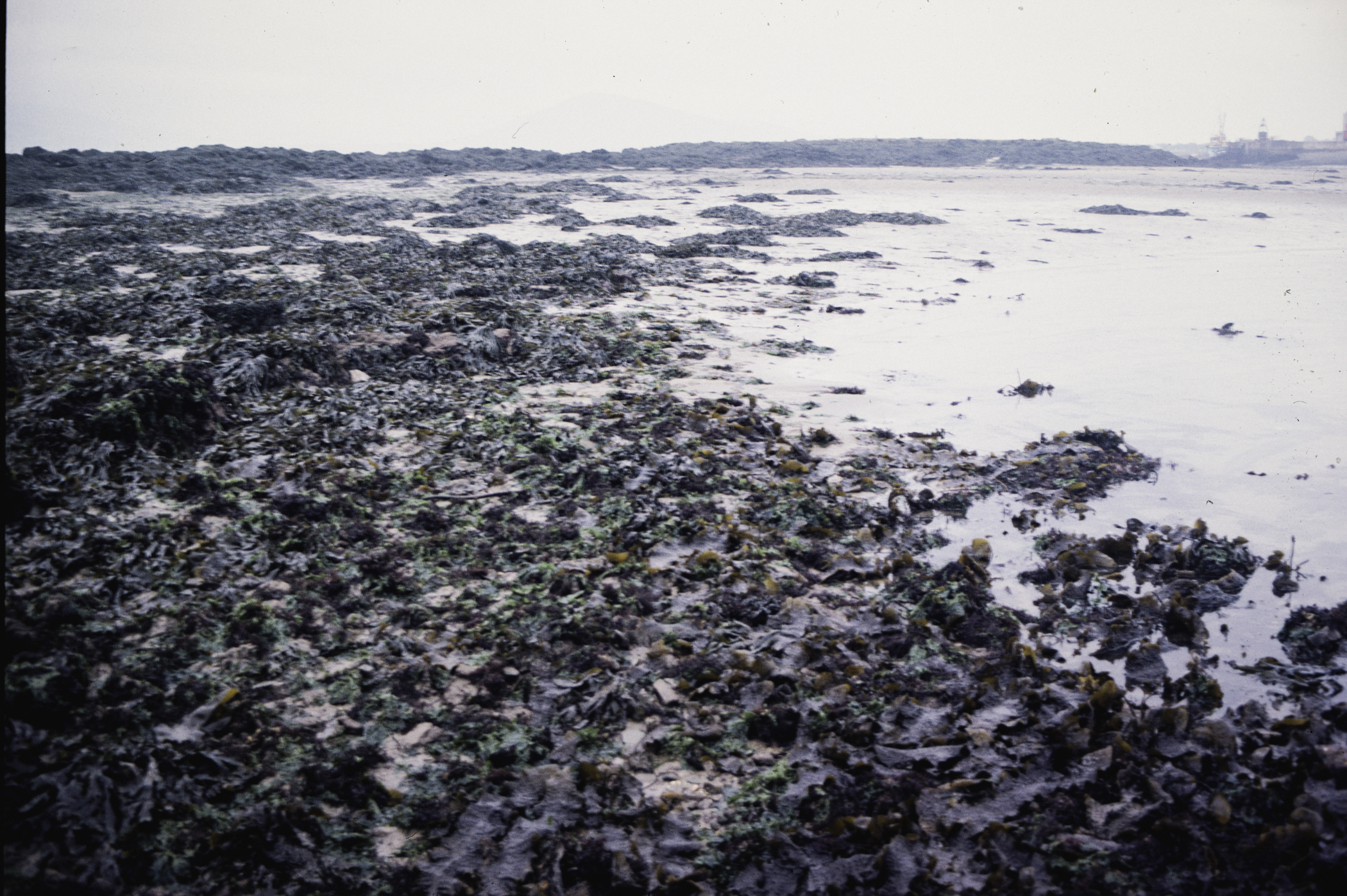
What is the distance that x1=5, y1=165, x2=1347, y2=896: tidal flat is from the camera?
7.77 ft

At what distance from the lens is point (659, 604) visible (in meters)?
3.69

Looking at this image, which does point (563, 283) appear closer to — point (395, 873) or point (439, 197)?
point (395, 873)

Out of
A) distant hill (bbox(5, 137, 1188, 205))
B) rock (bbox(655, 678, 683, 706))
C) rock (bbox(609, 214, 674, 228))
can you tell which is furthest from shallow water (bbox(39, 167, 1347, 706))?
distant hill (bbox(5, 137, 1188, 205))

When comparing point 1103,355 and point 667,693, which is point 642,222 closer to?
point 1103,355

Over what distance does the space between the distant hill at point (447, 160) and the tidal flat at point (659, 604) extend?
308 cm

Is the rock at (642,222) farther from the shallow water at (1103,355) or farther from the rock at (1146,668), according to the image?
the rock at (1146,668)

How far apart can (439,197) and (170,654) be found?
2221cm

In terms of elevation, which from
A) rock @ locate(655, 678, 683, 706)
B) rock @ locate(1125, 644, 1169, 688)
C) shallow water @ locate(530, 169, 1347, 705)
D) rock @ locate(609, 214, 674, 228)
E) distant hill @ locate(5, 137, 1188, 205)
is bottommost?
rock @ locate(655, 678, 683, 706)

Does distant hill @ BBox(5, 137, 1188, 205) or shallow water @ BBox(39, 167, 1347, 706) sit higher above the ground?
distant hill @ BBox(5, 137, 1188, 205)

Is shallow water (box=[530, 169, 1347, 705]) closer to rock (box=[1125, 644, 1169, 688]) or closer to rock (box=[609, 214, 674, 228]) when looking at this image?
rock (box=[1125, 644, 1169, 688])

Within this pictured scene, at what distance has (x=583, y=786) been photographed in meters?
2.63

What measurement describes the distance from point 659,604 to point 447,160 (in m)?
Answer: 38.4

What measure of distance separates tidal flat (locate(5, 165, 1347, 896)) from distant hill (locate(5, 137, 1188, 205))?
10.1 feet

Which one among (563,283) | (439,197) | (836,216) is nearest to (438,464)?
(563,283)
